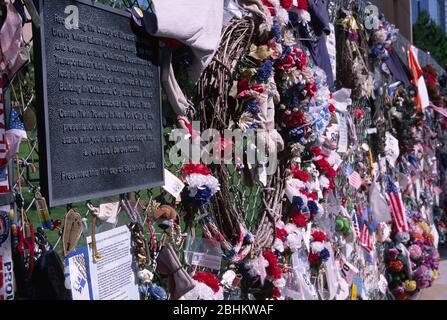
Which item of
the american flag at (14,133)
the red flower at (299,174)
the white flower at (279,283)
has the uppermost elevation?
the american flag at (14,133)

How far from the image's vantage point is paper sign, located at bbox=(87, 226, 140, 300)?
247 centimetres

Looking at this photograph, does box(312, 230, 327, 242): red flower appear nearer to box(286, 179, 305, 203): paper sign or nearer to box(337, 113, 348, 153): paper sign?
box(286, 179, 305, 203): paper sign

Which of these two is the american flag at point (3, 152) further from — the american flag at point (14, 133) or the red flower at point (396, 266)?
the red flower at point (396, 266)

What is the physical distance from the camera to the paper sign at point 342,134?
5426mm

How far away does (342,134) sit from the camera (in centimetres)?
550

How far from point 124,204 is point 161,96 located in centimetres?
57

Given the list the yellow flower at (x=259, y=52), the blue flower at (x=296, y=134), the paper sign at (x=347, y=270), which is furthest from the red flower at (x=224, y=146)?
the paper sign at (x=347, y=270)

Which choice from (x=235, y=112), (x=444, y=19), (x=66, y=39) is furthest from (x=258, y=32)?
(x=444, y=19)

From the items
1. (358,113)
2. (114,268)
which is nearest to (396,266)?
(358,113)

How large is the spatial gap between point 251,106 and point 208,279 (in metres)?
1.00

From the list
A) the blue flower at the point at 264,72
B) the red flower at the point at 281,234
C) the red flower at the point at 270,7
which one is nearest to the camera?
the blue flower at the point at 264,72

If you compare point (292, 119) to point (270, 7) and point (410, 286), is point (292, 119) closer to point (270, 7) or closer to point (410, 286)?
point (270, 7)

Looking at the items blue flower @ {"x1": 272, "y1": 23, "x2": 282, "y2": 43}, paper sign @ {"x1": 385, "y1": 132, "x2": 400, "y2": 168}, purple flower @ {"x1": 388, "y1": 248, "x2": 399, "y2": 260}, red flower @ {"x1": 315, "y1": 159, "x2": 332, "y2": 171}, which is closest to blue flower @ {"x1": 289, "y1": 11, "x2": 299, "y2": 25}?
blue flower @ {"x1": 272, "y1": 23, "x2": 282, "y2": 43}

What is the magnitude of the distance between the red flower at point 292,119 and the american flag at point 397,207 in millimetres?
3100
